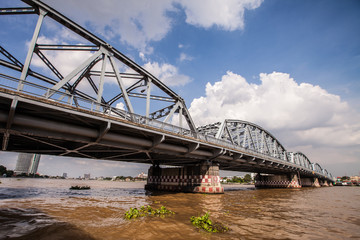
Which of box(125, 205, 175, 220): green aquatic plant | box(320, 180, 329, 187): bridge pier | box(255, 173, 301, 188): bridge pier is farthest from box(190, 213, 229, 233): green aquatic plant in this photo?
box(320, 180, 329, 187): bridge pier

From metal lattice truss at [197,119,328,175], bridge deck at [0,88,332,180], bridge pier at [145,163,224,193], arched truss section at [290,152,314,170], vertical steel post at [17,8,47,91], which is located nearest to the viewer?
bridge deck at [0,88,332,180]

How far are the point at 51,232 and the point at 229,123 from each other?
37.6m

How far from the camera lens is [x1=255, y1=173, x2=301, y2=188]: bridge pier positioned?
51.5m

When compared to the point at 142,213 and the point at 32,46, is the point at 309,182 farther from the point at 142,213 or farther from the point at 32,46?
the point at 32,46

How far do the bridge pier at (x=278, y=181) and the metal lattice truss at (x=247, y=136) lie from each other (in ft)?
23.3

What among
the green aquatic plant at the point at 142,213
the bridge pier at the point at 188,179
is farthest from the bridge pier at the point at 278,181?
the green aquatic plant at the point at 142,213

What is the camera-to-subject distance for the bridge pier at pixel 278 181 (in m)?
51.5

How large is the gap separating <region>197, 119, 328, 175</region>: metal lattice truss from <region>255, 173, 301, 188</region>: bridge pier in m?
7.11

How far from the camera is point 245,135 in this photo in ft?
147

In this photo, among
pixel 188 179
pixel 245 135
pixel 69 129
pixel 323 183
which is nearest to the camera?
pixel 69 129

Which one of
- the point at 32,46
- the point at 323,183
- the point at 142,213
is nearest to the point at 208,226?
the point at 142,213

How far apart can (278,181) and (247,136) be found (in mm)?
16974

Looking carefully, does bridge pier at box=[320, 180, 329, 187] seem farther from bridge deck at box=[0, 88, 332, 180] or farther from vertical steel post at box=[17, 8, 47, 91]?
vertical steel post at box=[17, 8, 47, 91]

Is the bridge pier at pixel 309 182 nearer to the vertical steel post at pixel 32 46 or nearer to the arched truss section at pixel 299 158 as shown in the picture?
the arched truss section at pixel 299 158
